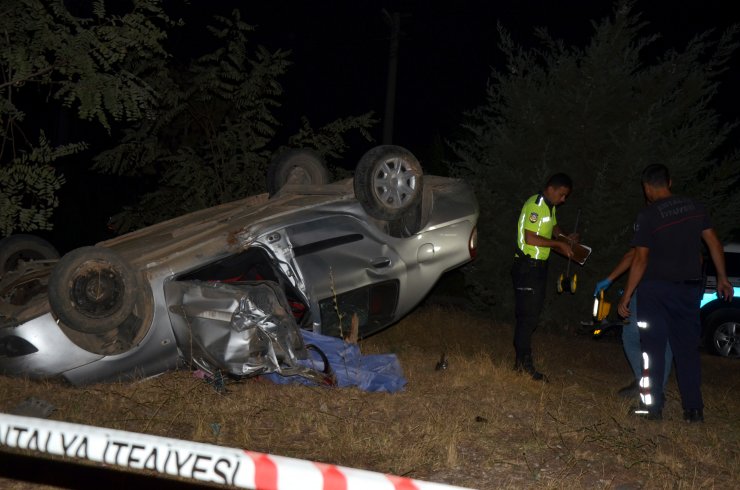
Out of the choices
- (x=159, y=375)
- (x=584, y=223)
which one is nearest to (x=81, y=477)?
(x=159, y=375)

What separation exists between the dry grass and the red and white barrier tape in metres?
1.91

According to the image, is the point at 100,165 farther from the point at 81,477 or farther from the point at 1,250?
the point at 81,477

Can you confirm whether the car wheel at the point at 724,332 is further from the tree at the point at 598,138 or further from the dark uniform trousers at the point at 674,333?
the dark uniform trousers at the point at 674,333

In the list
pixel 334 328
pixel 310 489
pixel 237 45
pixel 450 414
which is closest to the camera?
pixel 310 489

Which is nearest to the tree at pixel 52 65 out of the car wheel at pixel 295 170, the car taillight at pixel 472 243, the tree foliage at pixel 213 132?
the car wheel at pixel 295 170

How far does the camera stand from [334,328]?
237 inches

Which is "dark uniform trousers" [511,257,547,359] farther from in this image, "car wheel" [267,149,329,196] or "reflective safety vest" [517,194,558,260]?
"car wheel" [267,149,329,196]

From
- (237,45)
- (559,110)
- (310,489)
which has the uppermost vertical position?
(237,45)

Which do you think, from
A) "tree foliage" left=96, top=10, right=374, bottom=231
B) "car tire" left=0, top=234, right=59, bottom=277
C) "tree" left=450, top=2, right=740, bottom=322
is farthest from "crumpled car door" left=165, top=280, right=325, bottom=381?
"tree foliage" left=96, top=10, right=374, bottom=231

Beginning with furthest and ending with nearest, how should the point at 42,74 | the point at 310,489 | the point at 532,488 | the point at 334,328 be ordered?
the point at 42,74
the point at 334,328
the point at 532,488
the point at 310,489

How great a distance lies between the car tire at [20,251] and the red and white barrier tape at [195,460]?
14.2 ft

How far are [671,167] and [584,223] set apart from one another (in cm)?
112

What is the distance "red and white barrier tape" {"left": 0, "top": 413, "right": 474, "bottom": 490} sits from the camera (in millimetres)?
2238

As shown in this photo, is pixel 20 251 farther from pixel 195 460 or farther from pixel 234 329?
pixel 195 460
